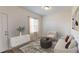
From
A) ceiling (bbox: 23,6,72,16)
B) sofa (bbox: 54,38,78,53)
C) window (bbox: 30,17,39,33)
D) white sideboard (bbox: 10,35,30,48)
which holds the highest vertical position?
ceiling (bbox: 23,6,72,16)

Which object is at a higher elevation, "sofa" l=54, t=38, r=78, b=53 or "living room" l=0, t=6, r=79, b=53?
"living room" l=0, t=6, r=79, b=53

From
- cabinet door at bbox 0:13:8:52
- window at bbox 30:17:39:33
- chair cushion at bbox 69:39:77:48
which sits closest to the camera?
cabinet door at bbox 0:13:8:52

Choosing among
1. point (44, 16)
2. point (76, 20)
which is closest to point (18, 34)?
point (44, 16)

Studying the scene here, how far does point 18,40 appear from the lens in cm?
189

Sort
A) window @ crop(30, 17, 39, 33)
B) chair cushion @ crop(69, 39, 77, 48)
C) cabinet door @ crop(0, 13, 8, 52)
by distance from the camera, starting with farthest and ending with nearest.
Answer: window @ crop(30, 17, 39, 33) → chair cushion @ crop(69, 39, 77, 48) → cabinet door @ crop(0, 13, 8, 52)

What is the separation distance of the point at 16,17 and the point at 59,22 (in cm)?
84

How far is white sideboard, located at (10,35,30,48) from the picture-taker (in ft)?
6.03

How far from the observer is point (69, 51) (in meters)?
1.76

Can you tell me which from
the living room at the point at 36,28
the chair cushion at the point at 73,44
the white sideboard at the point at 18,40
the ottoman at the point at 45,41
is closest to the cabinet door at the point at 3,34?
the living room at the point at 36,28

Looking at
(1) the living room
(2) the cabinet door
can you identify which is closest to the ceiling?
(1) the living room

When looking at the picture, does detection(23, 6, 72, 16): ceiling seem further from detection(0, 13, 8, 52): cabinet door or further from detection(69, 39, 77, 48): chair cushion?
detection(69, 39, 77, 48): chair cushion

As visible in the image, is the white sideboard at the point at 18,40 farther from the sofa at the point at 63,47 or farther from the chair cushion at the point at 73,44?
the chair cushion at the point at 73,44
